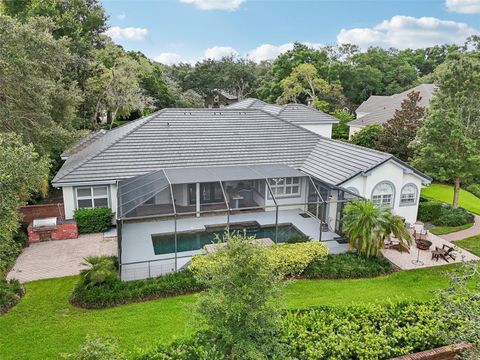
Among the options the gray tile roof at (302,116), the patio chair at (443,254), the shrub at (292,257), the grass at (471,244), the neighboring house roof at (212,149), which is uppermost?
the gray tile roof at (302,116)

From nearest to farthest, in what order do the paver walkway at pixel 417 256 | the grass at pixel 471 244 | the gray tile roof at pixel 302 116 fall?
the paver walkway at pixel 417 256
the grass at pixel 471 244
the gray tile roof at pixel 302 116

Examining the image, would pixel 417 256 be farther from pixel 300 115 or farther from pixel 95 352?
pixel 300 115

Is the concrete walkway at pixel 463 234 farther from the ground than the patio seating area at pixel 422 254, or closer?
closer

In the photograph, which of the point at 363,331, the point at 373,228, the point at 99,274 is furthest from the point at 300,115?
the point at 363,331

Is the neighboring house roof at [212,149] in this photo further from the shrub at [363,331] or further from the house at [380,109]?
the house at [380,109]

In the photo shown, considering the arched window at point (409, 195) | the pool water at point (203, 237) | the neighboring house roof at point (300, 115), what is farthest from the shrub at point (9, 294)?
the neighboring house roof at point (300, 115)

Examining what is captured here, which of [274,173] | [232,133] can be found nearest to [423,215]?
[274,173]
